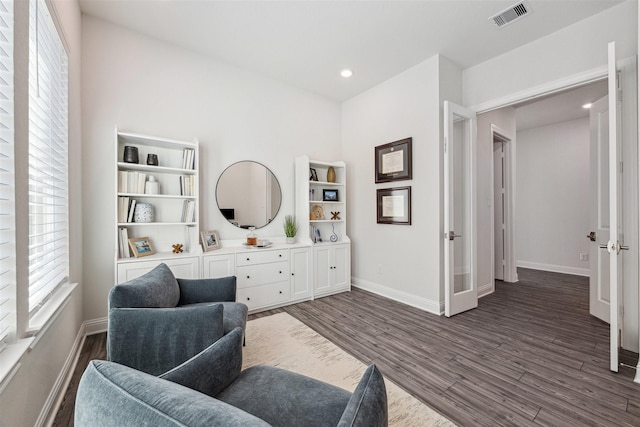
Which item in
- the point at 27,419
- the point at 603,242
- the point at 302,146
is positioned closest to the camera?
the point at 27,419

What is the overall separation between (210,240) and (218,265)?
36 cm

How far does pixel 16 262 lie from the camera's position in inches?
47.6

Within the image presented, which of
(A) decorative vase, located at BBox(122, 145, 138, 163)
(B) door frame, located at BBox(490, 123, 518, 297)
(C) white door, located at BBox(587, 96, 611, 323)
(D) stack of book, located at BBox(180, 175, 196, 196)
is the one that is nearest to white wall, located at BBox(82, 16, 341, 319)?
(A) decorative vase, located at BBox(122, 145, 138, 163)

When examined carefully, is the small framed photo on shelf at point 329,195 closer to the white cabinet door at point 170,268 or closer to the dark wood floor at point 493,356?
the dark wood floor at point 493,356

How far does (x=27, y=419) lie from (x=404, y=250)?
3.45 meters

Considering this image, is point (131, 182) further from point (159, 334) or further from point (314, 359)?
point (314, 359)

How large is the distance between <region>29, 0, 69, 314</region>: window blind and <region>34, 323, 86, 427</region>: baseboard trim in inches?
21.1

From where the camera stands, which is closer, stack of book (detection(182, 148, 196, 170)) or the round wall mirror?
stack of book (detection(182, 148, 196, 170))

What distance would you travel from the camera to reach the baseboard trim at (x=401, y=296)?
3231 mm

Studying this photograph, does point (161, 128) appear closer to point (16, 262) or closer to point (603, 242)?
point (16, 262)

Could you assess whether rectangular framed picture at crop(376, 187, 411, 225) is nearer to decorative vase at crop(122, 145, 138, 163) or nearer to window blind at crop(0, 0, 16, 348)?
decorative vase at crop(122, 145, 138, 163)

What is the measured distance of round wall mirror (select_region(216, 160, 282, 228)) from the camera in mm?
3465

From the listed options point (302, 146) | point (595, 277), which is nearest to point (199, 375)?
point (302, 146)

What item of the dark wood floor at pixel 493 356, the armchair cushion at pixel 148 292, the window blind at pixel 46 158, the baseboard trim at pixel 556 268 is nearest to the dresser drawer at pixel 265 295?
the dark wood floor at pixel 493 356
